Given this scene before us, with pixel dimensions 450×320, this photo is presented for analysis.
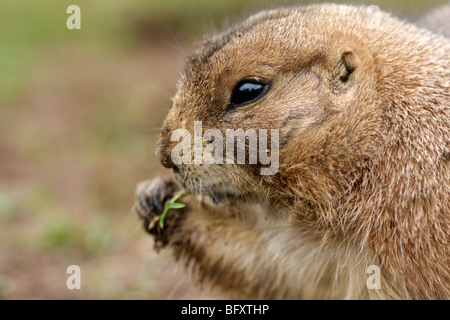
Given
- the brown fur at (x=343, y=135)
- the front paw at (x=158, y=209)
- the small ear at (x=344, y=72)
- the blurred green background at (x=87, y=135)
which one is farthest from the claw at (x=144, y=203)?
the small ear at (x=344, y=72)

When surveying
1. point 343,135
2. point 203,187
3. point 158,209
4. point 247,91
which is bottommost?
point 158,209

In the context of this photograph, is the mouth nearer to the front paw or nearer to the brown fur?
the brown fur

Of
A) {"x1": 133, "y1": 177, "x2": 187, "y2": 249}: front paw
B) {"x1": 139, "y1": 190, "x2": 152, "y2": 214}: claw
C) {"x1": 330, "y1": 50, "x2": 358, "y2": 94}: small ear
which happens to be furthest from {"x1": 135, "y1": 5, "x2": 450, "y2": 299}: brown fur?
{"x1": 139, "y1": 190, "x2": 152, "y2": 214}: claw

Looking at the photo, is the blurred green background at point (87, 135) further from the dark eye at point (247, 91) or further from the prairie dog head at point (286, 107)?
the dark eye at point (247, 91)

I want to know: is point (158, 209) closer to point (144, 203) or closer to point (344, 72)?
point (144, 203)

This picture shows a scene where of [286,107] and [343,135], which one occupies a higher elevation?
[286,107]

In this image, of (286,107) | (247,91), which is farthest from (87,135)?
(286,107)

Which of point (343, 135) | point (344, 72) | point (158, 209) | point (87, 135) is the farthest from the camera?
point (87, 135)
